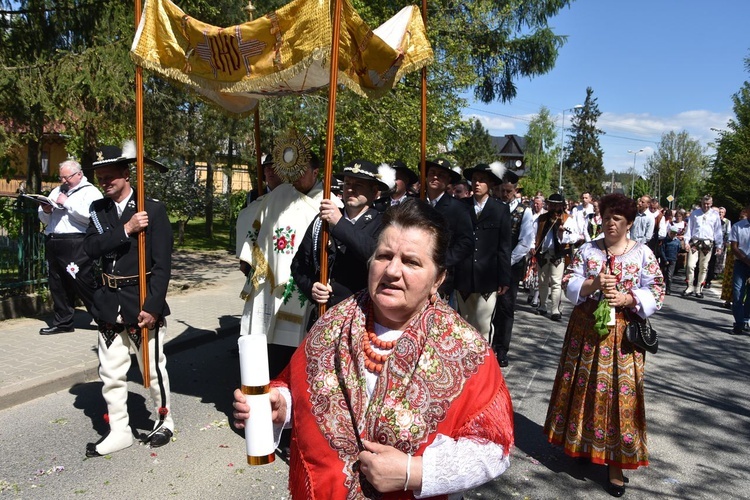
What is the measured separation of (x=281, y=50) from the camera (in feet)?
12.9

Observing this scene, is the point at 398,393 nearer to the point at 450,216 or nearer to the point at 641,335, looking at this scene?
the point at 641,335

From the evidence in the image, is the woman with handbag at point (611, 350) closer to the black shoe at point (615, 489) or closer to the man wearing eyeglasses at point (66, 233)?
the black shoe at point (615, 489)

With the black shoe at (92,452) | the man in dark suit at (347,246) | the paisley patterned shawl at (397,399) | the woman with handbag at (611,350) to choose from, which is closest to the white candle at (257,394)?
the paisley patterned shawl at (397,399)

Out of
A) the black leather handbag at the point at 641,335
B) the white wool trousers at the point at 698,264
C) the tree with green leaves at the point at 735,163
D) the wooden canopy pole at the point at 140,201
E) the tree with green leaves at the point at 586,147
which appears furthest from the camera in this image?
the tree with green leaves at the point at 586,147

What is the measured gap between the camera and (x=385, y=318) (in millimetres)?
2139

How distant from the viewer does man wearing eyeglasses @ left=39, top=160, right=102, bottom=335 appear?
718 centimetres

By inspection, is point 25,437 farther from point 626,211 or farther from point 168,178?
point 168,178

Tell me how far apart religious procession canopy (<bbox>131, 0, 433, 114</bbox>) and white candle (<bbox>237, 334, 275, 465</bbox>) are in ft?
8.10

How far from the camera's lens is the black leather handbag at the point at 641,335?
3959mm

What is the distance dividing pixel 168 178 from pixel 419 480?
55.3 feet

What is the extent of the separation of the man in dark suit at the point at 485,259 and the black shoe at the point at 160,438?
321 cm

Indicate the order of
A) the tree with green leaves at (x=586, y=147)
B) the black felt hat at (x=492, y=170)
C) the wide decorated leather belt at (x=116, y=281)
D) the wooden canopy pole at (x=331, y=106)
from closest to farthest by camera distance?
the wooden canopy pole at (x=331, y=106) → the wide decorated leather belt at (x=116, y=281) → the black felt hat at (x=492, y=170) → the tree with green leaves at (x=586, y=147)

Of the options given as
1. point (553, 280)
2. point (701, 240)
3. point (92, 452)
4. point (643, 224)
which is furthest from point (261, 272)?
point (701, 240)

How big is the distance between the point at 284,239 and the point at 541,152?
6573 centimetres
